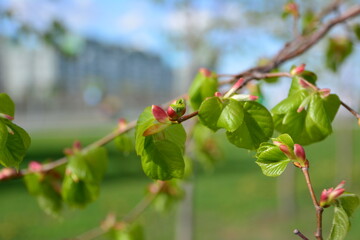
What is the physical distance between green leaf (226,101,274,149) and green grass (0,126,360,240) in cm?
270

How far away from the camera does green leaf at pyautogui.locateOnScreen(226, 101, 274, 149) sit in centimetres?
58

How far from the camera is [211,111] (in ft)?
1.85

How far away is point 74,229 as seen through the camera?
4547 millimetres

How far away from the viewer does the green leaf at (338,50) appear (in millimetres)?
1446

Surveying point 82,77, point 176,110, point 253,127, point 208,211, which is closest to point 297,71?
point 253,127

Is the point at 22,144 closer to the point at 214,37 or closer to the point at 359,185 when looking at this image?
the point at 214,37

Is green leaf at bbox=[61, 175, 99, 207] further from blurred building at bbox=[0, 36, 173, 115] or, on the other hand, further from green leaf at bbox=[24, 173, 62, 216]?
blurred building at bbox=[0, 36, 173, 115]

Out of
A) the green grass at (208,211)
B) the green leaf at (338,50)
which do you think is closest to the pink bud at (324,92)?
the green leaf at (338,50)

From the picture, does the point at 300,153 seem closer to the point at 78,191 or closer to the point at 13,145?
the point at 13,145

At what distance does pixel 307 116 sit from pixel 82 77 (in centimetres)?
4707

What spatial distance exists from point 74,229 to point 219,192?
8.39 feet

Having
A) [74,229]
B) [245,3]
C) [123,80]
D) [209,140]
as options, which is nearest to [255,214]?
[74,229]

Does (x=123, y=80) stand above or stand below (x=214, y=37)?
below

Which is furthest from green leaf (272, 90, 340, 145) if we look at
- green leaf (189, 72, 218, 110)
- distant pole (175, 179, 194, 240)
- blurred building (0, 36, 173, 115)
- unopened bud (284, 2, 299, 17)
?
blurred building (0, 36, 173, 115)
